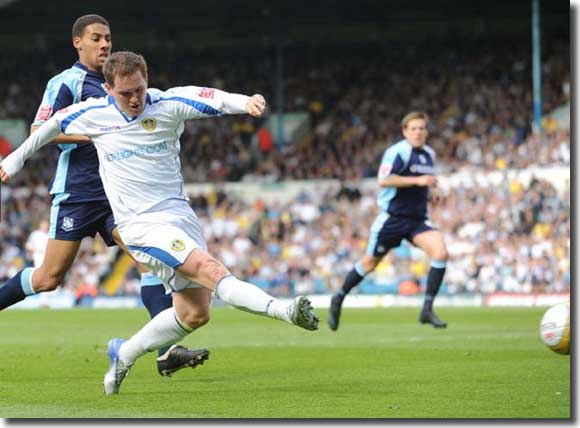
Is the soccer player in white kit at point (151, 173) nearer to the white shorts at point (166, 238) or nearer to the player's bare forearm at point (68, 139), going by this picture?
the white shorts at point (166, 238)

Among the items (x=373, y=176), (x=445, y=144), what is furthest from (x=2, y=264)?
(x=445, y=144)

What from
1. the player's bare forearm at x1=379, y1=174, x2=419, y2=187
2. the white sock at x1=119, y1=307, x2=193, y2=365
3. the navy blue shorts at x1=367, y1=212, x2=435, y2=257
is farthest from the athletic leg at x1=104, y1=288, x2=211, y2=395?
the navy blue shorts at x1=367, y1=212, x2=435, y2=257

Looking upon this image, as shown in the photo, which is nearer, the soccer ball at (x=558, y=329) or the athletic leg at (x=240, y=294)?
the athletic leg at (x=240, y=294)

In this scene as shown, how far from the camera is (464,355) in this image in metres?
10.4

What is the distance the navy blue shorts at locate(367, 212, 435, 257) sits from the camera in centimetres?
1420

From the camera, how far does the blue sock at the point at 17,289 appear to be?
9.48 metres

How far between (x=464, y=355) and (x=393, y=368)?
117cm

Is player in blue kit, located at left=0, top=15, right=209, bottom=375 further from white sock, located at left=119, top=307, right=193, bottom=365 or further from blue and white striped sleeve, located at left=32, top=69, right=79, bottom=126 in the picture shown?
white sock, located at left=119, top=307, right=193, bottom=365

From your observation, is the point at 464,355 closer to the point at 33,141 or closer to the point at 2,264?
the point at 33,141

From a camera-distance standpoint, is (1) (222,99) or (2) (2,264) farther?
(2) (2,264)

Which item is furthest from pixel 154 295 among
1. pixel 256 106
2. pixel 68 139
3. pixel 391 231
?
pixel 391 231

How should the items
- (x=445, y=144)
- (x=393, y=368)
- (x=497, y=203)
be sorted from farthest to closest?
(x=445, y=144)
(x=497, y=203)
(x=393, y=368)

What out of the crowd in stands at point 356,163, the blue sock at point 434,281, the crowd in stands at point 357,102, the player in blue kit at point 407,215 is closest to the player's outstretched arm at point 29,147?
the player in blue kit at point 407,215

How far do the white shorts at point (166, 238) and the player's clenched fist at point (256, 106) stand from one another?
87cm
